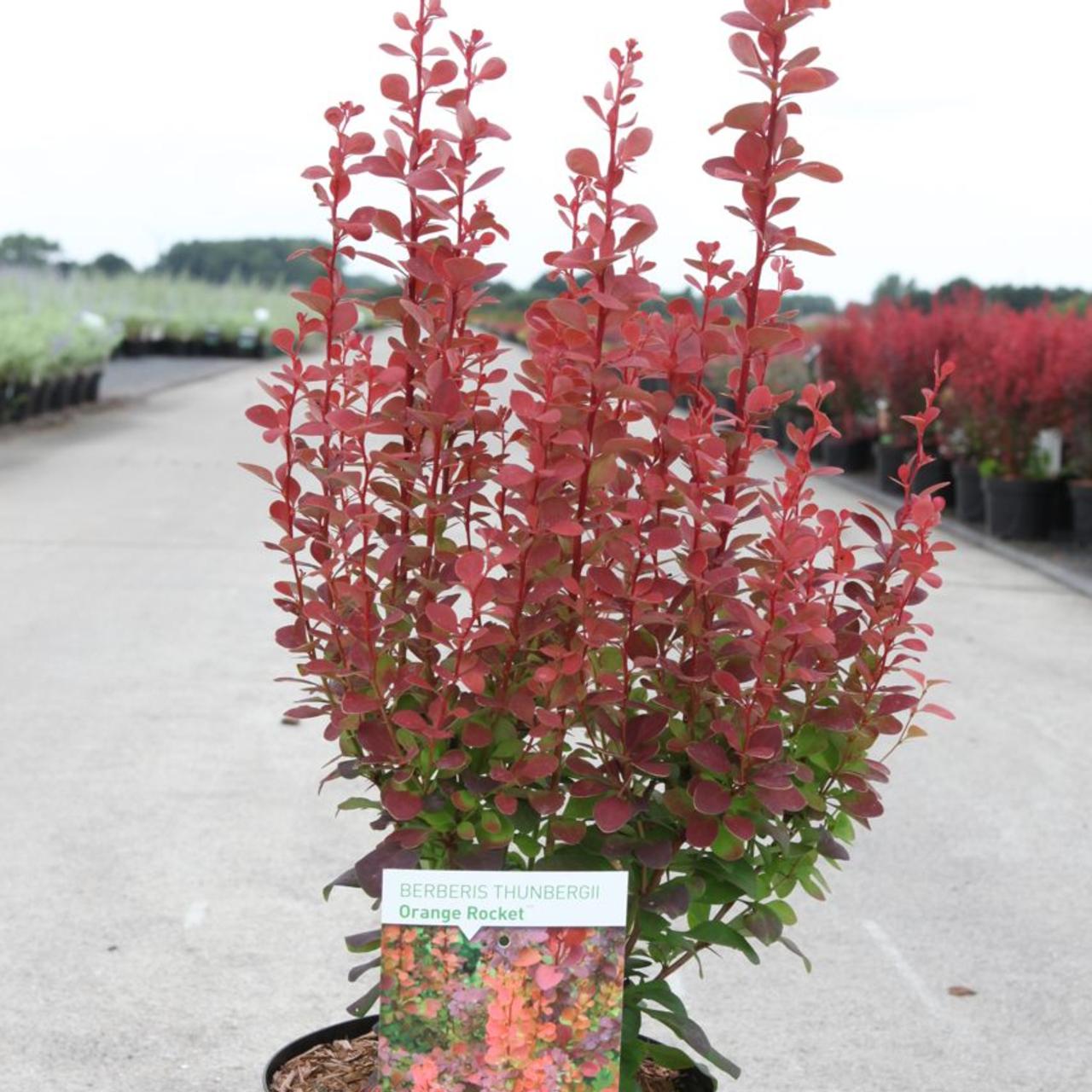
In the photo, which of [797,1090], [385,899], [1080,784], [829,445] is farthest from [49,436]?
[385,899]

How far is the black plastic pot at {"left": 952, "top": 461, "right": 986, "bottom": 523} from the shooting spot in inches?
486

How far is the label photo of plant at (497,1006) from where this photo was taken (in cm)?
171

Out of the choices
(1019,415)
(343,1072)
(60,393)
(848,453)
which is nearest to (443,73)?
(343,1072)

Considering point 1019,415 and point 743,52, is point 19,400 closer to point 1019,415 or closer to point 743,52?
point 1019,415

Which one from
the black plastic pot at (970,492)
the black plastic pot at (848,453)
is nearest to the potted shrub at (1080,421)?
the black plastic pot at (970,492)

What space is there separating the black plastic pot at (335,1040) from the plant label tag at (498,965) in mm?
384

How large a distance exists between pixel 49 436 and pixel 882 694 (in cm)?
1510

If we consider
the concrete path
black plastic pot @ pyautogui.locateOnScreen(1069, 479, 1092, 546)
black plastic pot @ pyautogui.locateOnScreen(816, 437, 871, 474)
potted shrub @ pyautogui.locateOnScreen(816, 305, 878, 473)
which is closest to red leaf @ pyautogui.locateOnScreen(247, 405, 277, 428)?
the concrete path

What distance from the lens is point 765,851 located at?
1.95 m

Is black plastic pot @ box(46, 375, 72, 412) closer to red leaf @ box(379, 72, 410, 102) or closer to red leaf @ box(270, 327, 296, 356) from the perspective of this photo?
red leaf @ box(270, 327, 296, 356)

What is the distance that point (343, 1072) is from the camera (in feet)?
6.91

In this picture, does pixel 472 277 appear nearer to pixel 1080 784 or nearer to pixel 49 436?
pixel 1080 784

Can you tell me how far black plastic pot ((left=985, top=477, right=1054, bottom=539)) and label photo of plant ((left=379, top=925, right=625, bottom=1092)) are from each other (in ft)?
33.3

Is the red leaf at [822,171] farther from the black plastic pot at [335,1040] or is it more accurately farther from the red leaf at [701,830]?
the black plastic pot at [335,1040]
